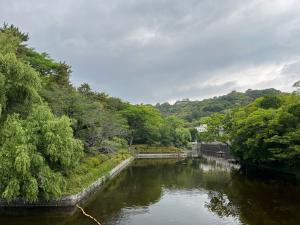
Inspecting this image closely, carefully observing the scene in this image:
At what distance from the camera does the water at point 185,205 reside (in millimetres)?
20156

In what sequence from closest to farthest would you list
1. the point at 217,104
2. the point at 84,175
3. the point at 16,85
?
1. the point at 16,85
2. the point at 84,175
3. the point at 217,104

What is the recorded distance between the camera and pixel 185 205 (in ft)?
82.1

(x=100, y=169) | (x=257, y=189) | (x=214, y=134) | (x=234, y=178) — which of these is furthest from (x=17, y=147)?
(x=214, y=134)

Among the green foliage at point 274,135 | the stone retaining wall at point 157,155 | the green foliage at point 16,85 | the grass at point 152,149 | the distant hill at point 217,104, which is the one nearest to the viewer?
the green foliage at point 16,85

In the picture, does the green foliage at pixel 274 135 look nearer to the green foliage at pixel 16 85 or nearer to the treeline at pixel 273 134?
the treeline at pixel 273 134

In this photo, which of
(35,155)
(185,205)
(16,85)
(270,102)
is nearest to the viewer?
(35,155)

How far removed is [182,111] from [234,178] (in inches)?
6007

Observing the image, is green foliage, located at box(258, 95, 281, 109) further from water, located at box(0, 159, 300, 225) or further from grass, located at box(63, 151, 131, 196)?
grass, located at box(63, 151, 131, 196)

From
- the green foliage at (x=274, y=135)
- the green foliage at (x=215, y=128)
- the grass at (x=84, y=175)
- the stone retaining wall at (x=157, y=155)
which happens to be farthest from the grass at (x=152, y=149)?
the grass at (x=84, y=175)

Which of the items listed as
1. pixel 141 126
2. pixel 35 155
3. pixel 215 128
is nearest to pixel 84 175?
pixel 35 155

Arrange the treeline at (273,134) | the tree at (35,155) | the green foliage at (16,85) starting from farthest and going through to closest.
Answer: the treeline at (273,134), the green foliage at (16,85), the tree at (35,155)

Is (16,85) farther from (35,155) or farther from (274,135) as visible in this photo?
(274,135)

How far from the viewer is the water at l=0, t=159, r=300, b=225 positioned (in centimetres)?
2016

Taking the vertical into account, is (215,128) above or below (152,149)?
above
